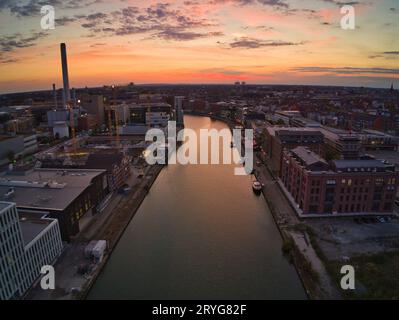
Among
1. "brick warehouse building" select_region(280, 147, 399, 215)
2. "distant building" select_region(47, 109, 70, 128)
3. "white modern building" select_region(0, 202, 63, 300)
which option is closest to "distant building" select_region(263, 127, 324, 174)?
"brick warehouse building" select_region(280, 147, 399, 215)

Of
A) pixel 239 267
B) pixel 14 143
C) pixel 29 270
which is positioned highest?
pixel 14 143

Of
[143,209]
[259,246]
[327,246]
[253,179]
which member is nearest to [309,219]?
[327,246]

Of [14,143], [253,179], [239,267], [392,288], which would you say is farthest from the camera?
[14,143]

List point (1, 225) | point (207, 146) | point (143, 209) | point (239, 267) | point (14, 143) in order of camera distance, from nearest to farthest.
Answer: point (1, 225) < point (239, 267) < point (143, 209) < point (14, 143) < point (207, 146)

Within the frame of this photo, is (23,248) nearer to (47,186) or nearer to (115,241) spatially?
(115,241)

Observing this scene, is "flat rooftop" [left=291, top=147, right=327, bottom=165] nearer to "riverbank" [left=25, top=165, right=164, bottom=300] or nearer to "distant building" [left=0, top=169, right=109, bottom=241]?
"riverbank" [left=25, top=165, right=164, bottom=300]
